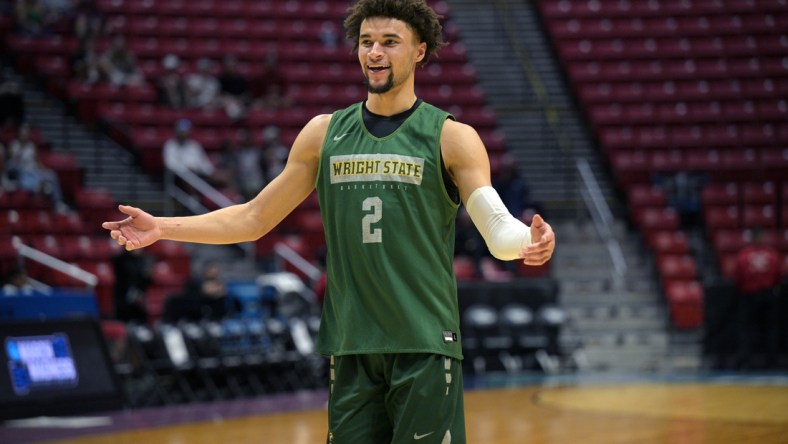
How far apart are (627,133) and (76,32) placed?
28.6 feet

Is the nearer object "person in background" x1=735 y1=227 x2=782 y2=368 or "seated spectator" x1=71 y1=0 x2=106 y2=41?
"person in background" x1=735 y1=227 x2=782 y2=368

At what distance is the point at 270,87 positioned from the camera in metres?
18.0

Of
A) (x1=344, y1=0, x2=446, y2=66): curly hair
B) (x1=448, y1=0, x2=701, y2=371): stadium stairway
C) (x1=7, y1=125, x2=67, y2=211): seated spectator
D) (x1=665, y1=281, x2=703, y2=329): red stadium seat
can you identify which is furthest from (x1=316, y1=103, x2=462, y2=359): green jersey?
(x1=665, y1=281, x2=703, y2=329): red stadium seat

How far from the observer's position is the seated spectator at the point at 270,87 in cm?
1780

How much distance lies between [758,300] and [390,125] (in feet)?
38.4

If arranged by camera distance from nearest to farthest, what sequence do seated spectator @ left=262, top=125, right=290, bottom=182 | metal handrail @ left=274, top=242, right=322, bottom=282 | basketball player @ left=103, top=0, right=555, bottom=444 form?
basketball player @ left=103, top=0, right=555, bottom=444, metal handrail @ left=274, top=242, right=322, bottom=282, seated spectator @ left=262, top=125, right=290, bottom=182

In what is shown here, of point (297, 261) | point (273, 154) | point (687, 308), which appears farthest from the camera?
point (687, 308)

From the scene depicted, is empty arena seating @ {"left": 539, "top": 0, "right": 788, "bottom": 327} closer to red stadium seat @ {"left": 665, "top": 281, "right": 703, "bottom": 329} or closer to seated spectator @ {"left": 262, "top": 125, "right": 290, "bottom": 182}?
red stadium seat @ {"left": 665, "top": 281, "right": 703, "bottom": 329}

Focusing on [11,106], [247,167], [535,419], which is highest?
[11,106]

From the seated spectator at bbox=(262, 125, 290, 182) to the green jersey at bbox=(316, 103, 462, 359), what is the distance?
459 inches

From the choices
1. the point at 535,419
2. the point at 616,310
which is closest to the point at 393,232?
the point at 535,419

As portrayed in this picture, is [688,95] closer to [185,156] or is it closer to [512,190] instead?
[512,190]

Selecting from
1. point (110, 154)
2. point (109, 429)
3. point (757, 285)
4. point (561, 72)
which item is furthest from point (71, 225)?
point (561, 72)

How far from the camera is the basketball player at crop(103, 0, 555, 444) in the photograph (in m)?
3.38
